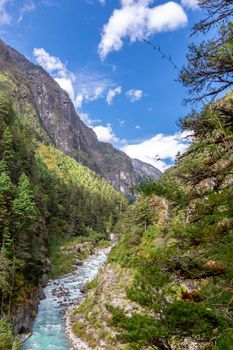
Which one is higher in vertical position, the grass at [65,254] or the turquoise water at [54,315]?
the grass at [65,254]

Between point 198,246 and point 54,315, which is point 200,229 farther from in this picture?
point 54,315

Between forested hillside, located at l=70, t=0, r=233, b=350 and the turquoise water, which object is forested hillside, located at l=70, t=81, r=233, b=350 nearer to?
forested hillside, located at l=70, t=0, r=233, b=350

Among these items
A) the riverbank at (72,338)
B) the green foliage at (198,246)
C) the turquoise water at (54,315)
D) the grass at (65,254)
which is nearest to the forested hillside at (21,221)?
the grass at (65,254)

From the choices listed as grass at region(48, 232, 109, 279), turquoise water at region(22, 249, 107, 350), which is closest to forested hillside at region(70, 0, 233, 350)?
turquoise water at region(22, 249, 107, 350)

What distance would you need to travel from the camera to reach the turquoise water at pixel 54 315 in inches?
1411

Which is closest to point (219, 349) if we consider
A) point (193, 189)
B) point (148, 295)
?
point (193, 189)

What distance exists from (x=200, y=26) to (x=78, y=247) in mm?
80968

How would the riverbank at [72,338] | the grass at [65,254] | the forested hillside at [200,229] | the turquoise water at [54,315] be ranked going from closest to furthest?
the forested hillside at [200,229], the riverbank at [72,338], the turquoise water at [54,315], the grass at [65,254]

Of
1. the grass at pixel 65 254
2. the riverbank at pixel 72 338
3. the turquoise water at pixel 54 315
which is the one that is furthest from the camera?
the grass at pixel 65 254

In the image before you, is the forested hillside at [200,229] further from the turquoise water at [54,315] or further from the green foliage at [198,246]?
the turquoise water at [54,315]

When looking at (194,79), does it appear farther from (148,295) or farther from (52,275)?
(52,275)

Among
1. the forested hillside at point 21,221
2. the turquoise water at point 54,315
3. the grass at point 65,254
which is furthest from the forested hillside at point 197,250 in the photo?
the grass at point 65,254

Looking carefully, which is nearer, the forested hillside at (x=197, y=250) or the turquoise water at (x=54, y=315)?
the forested hillside at (x=197, y=250)

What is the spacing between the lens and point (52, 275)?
65.6 meters
